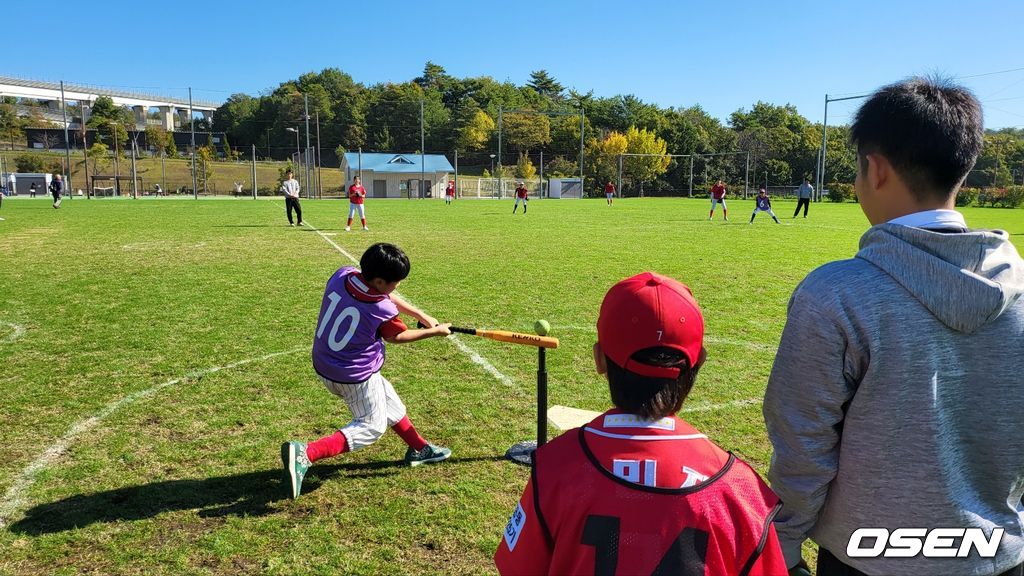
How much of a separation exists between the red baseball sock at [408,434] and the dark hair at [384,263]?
3.45ft

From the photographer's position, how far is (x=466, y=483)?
4121mm

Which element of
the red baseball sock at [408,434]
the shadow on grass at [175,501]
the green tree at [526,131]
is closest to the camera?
the shadow on grass at [175,501]

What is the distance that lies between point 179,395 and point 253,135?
10324 centimetres

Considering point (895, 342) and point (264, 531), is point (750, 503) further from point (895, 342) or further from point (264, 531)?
point (264, 531)

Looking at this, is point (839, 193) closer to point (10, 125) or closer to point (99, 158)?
point (99, 158)

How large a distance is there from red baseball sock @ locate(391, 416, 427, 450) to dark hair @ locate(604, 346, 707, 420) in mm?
2999

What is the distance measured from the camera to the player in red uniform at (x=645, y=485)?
4.75ft

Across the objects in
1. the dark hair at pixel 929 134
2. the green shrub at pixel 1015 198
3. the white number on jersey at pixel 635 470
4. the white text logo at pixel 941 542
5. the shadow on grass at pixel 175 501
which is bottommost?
the shadow on grass at pixel 175 501

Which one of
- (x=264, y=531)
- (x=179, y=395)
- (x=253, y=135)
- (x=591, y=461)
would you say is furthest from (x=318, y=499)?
(x=253, y=135)

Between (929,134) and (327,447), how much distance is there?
3.57 meters

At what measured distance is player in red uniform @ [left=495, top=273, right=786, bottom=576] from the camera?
145 cm

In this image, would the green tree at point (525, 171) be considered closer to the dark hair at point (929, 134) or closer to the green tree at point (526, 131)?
the green tree at point (526, 131)

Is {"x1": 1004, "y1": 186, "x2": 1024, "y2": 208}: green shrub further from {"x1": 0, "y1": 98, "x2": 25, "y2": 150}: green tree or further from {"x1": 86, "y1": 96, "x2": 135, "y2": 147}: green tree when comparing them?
{"x1": 0, "y1": 98, "x2": 25, "y2": 150}: green tree

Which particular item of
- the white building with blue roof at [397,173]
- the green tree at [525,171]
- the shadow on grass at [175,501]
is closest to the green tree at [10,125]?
the white building with blue roof at [397,173]
